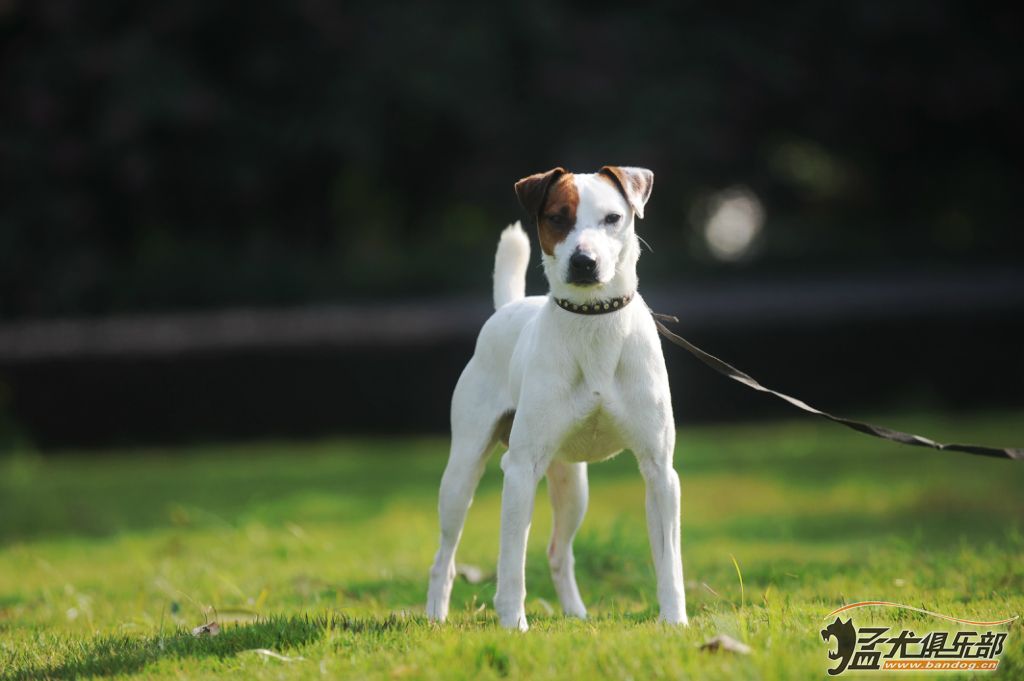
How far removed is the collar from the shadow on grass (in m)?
1.37

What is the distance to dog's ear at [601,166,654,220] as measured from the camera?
4.41 meters

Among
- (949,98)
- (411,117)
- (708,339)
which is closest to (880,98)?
(949,98)

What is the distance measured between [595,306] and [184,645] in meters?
1.99

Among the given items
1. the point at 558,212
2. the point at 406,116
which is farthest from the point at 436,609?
the point at 406,116

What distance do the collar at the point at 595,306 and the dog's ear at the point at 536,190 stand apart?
35 centimetres

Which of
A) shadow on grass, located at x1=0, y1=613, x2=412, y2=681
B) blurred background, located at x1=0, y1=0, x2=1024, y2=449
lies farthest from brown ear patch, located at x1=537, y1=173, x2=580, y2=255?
blurred background, located at x1=0, y1=0, x2=1024, y2=449

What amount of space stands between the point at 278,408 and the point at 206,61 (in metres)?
6.89

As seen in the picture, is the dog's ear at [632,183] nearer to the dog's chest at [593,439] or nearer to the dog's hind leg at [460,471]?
the dog's chest at [593,439]

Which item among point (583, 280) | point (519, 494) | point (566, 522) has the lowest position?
point (566, 522)

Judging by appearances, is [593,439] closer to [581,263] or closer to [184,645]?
[581,263]

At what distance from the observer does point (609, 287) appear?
4410mm

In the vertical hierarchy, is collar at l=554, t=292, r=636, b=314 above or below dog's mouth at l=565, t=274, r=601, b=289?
below

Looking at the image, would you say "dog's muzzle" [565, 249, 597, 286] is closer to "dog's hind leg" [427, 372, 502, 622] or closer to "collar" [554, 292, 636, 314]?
"collar" [554, 292, 636, 314]

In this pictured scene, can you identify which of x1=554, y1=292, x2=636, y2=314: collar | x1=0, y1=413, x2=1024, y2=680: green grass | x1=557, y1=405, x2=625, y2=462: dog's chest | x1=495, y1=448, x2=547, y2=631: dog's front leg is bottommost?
x1=0, y1=413, x2=1024, y2=680: green grass
